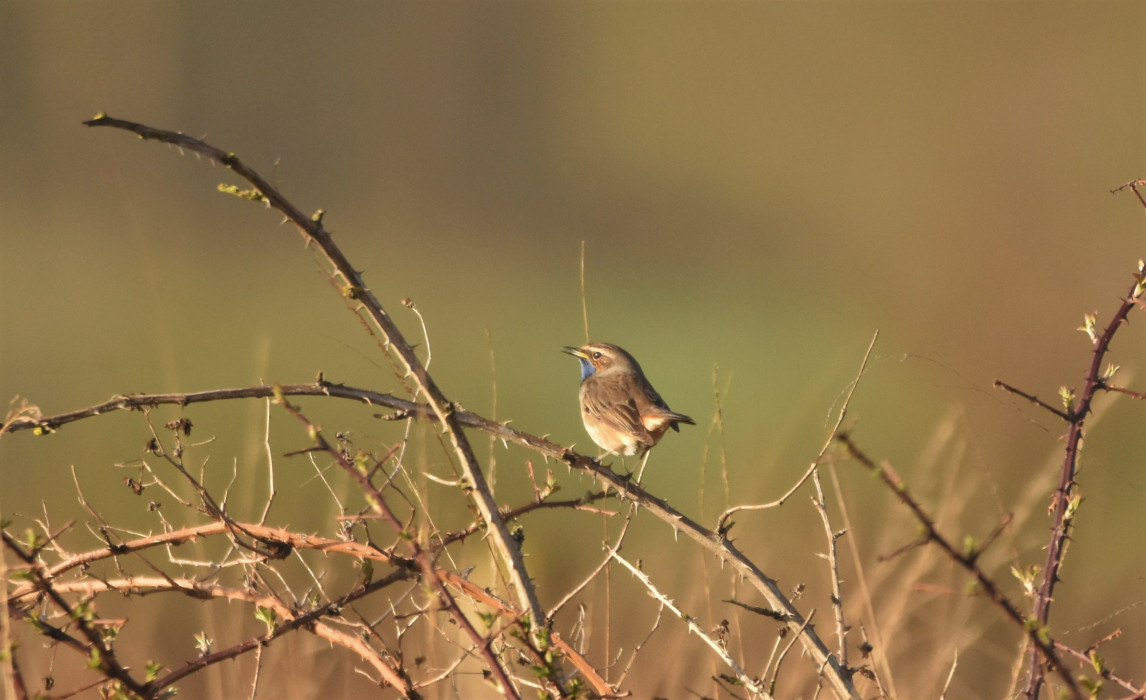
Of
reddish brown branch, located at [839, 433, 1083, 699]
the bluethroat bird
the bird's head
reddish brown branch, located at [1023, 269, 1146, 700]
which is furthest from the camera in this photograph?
the bird's head

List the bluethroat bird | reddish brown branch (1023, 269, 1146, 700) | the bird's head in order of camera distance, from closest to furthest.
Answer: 1. reddish brown branch (1023, 269, 1146, 700)
2. the bluethroat bird
3. the bird's head

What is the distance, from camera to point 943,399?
19203mm

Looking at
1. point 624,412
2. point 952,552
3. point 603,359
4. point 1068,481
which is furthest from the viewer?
point 603,359

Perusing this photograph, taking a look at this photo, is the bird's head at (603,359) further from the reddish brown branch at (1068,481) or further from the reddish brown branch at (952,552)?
the reddish brown branch at (952,552)

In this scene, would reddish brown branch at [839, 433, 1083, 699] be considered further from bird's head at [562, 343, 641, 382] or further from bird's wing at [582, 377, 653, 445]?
bird's head at [562, 343, 641, 382]

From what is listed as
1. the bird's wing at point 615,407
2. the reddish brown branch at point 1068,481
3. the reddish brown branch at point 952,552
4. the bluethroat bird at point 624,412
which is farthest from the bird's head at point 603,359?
the reddish brown branch at point 952,552

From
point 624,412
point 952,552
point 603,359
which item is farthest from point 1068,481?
point 603,359

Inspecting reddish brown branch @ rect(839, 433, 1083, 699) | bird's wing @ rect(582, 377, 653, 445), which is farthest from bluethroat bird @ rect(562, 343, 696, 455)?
reddish brown branch @ rect(839, 433, 1083, 699)

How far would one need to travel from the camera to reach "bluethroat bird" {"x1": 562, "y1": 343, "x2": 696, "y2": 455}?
5.64m

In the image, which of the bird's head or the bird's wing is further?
the bird's head

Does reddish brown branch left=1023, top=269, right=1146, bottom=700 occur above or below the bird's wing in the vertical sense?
above

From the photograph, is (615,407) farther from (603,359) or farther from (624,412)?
(603,359)

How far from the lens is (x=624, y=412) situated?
574cm

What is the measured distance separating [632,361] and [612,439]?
86 centimetres
